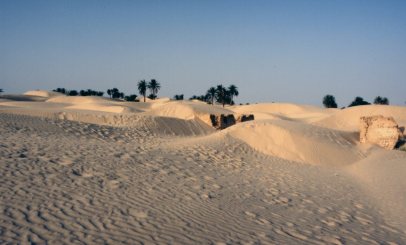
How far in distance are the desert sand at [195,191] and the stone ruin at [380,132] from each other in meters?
2.50

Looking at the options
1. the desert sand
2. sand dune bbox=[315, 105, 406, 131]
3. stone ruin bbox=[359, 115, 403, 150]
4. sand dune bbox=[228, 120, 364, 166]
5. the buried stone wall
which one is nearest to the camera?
the desert sand

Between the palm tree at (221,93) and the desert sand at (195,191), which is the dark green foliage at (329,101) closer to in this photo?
the palm tree at (221,93)

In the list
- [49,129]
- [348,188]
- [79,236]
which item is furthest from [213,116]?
[79,236]

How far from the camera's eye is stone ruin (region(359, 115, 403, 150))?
2061 centimetres

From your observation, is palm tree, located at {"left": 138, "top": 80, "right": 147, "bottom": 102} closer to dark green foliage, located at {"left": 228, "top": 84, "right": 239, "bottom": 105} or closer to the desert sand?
dark green foliage, located at {"left": 228, "top": 84, "right": 239, "bottom": 105}

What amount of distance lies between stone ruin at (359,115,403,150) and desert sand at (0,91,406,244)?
2500mm

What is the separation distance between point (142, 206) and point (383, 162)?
13.5m

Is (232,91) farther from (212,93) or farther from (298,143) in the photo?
(298,143)

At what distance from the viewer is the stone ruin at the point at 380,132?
2061cm

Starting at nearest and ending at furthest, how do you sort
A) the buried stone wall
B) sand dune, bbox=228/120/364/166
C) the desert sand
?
the desert sand → sand dune, bbox=228/120/364/166 → the buried stone wall

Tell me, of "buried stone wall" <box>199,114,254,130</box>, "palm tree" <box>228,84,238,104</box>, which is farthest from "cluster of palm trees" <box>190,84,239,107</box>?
"buried stone wall" <box>199,114,254,130</box>

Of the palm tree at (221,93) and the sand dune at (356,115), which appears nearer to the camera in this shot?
the sand dune at (356,115)

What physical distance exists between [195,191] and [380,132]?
52.8ft

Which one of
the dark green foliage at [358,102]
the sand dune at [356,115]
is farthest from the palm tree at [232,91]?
the sand dune at [356,115]
